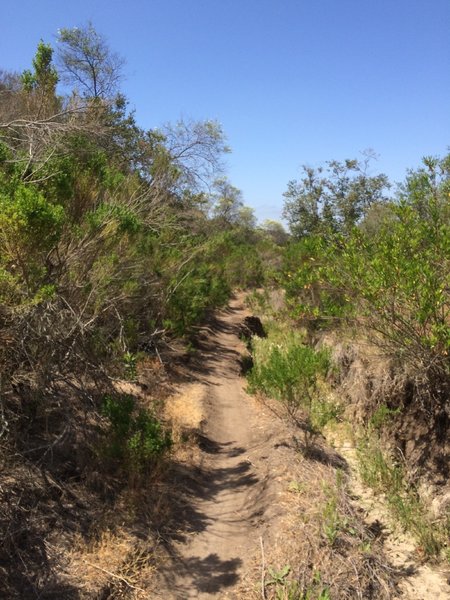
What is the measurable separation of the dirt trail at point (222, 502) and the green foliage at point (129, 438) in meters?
1.01

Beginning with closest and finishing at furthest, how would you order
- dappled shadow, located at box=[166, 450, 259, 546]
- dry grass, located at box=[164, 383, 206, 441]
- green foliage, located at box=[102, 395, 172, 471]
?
dappled shadow, located at box=[166, 450, 259, 546], green foliage, located at box=[102, 395, 172, 471], dry grass, located at box=[164, 383, 206, 441]

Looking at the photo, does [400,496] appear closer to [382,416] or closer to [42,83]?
[382,416]

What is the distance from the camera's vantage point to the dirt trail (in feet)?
17.4

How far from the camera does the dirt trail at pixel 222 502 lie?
530 centimetres

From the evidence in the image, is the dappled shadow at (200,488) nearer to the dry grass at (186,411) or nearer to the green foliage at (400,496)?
the dry grass at (186,411)

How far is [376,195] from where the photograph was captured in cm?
2775

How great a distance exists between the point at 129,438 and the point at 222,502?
1.72 m

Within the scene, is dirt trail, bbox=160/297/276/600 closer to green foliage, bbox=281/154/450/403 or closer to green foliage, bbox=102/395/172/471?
green foliage, bbox=102/395/172/471

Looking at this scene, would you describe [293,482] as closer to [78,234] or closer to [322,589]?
[322,589]

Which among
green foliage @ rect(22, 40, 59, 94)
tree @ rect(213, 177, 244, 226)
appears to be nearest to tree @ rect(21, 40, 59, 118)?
green foliage @ rect(22, 40, 59, 94)

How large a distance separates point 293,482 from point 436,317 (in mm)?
3144

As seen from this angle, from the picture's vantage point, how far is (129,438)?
6488mm

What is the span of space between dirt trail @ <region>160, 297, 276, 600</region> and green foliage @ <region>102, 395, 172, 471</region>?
1.01m

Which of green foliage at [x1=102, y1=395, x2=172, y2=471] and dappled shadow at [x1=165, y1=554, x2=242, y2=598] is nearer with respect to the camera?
dappled shadow at [x1=165, y1=554, x2=242, y2=598]
